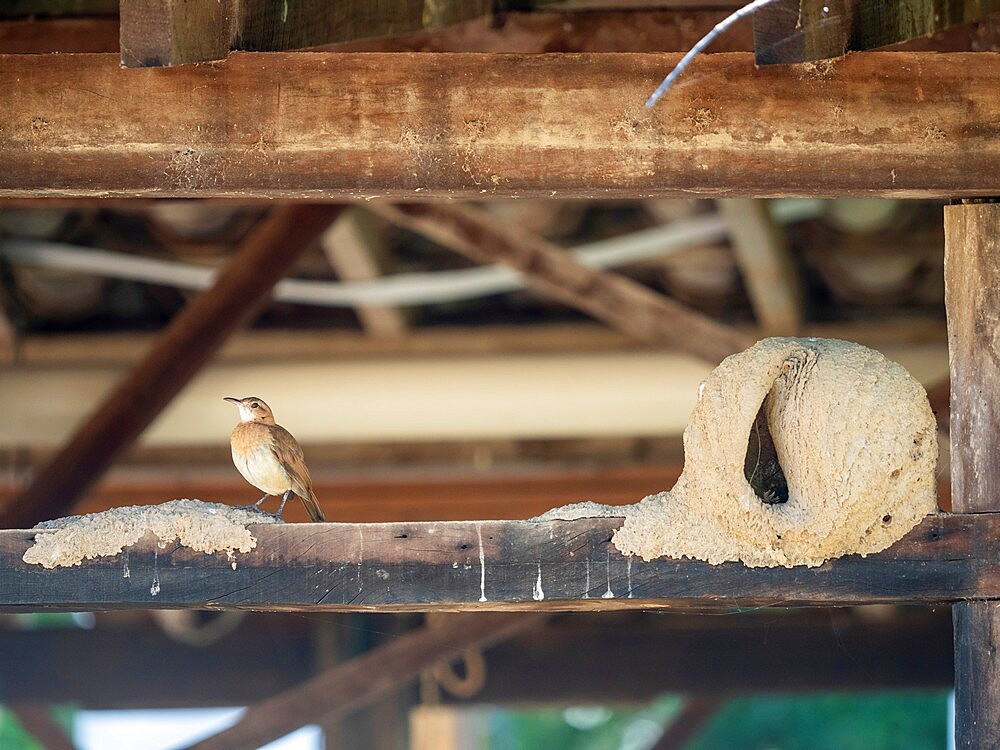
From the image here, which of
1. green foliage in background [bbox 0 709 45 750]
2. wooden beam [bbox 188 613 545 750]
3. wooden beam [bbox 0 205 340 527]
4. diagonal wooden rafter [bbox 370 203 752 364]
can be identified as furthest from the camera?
green foliage in background [bbox 0 709 45 750]

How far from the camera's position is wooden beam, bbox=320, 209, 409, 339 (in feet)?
20.3

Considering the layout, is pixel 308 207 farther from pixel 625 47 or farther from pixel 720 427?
pixel 720 427

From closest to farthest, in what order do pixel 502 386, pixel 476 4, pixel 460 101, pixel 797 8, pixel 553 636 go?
pixel 797 8, pixel 460 101, pixel 476 4, pixel 502 386, pixel 553 636

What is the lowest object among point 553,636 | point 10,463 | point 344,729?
point 344,729

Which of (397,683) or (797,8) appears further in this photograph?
(397,683)

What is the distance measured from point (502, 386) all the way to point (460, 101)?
10.5 ft

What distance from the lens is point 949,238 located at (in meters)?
3.48

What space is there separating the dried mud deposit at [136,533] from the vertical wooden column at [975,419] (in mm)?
1507

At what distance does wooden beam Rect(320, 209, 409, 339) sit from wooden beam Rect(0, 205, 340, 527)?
851 mm

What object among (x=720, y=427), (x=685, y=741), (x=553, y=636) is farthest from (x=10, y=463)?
(x=720, y=427)

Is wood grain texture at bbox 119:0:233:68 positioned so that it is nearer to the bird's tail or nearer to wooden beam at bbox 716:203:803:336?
the bird's tail

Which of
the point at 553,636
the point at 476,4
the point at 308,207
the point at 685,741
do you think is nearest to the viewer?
the point at 476,4

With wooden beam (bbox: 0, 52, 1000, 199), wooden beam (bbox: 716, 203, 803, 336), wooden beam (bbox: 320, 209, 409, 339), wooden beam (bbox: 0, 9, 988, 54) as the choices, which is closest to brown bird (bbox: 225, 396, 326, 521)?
wooden beam (bbox: 0, 52, 1000, 199)

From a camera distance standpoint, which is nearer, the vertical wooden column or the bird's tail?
the vertical wooden column
